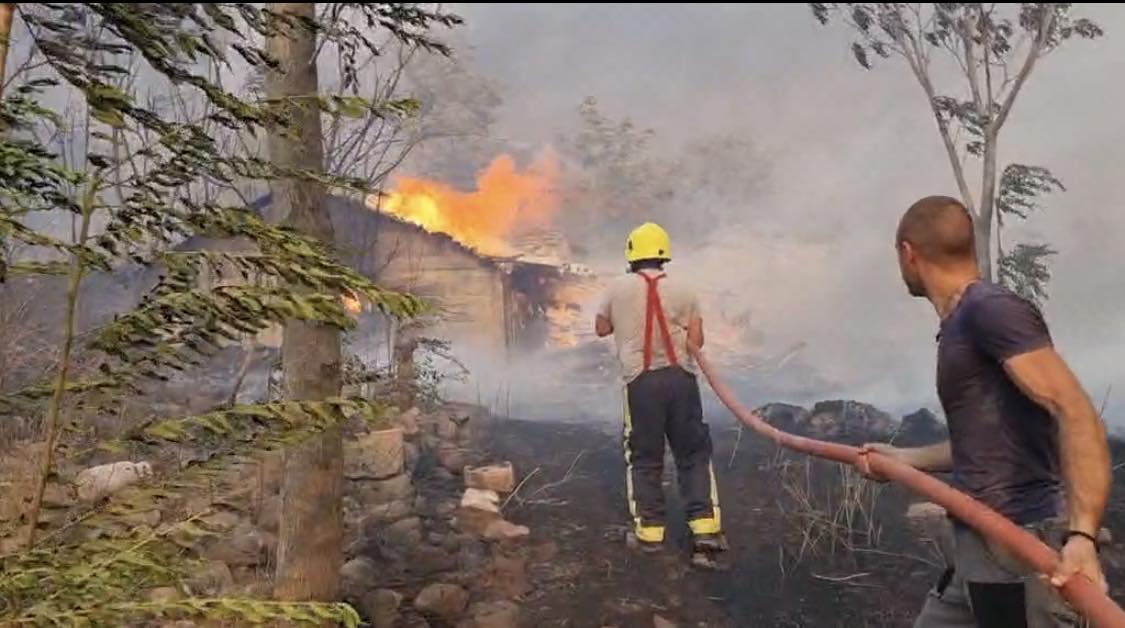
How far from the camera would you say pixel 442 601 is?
4.31m

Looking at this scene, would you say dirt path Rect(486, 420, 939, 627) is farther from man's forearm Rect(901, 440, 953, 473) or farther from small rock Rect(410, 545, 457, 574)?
man's forearm Rect(901, 440, 953, 473)

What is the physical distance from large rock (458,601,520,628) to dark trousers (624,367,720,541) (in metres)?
1.22

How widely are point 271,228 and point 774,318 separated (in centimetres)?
1508

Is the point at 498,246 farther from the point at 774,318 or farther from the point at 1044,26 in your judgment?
the point at 1044,26

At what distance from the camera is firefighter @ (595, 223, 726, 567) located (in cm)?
532

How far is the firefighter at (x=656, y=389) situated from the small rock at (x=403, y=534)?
4.44 ft

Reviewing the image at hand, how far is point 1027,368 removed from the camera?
2.06 metres

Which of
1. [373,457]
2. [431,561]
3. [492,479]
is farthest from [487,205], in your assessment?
[431,561]

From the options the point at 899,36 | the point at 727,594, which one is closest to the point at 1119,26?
the point at 899,36

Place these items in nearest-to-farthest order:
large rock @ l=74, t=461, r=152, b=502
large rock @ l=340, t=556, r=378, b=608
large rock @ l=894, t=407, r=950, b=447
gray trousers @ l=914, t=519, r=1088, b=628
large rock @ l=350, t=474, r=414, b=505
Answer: gray trousers @ l=914, t=519, r=1088, b=628
large rock @ l=340, t=556, r=378, b=608
large rock @ l=74, t=461, r=152, b=502
large rock @ l=350, t=474, r=414, b=505
large rock @ l=894, t=407, r=950, b=447

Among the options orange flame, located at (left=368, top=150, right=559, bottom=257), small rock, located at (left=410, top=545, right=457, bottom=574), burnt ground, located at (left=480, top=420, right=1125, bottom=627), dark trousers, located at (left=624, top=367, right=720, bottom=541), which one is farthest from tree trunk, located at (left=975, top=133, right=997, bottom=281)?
small rock, located at (left=410, top=545, right=457, bottom=574)

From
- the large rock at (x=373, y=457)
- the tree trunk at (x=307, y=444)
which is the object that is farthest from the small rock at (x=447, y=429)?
the tree trunk at (x=307, y=444)

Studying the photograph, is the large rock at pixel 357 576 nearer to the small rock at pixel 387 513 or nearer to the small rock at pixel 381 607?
the small rock at pixel 381 607

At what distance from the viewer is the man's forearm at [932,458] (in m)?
2.56
